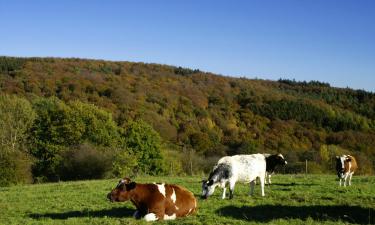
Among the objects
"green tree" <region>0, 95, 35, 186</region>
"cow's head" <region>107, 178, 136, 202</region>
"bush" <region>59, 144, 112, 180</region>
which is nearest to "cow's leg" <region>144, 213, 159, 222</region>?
"cow's head" <region>107, 178, 136, 202</region>

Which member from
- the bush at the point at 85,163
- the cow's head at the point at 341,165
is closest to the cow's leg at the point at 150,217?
the cow's head at the point at 341,165

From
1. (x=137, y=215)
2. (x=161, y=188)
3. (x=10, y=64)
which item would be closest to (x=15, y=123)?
(x=161, y=188)

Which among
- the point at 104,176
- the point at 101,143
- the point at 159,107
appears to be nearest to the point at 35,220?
the point at 104,176

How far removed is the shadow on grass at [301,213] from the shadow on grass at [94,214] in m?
3.08

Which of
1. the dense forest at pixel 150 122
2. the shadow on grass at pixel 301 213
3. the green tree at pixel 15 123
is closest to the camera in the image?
the shadow on grass at pixel 301 213

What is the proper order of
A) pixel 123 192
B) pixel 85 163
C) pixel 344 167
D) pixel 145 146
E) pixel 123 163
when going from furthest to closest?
pixel 145 146
pixel 123 163
pixel 85 163
pixel 344 167
pixel 123 192

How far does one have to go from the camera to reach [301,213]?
16047 millimetres

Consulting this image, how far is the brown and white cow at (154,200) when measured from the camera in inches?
602

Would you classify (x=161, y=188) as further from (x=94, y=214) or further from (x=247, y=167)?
(x=247, y=167)

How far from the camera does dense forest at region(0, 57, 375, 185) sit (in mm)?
58812

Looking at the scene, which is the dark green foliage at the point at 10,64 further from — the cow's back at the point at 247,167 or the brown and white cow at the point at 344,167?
the cow's back at the point at 247,167

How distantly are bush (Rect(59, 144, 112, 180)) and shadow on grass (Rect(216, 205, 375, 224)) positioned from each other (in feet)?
123

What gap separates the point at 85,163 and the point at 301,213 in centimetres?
3934

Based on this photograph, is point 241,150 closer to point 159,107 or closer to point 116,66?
point 159,107
